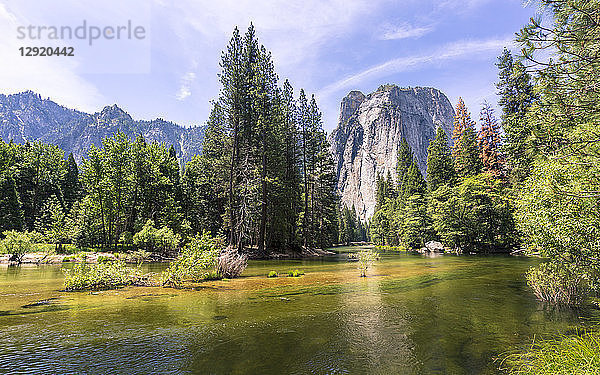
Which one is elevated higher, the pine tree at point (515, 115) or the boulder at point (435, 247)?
the pine tree at point (515, 115)

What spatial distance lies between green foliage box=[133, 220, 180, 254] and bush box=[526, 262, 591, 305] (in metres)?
27.2

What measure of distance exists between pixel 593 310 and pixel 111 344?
38.9ft

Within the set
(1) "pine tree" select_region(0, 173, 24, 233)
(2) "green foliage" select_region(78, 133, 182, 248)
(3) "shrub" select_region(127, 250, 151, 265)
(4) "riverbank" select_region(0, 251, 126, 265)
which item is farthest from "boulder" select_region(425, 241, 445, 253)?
(1) "pine tree" select_region(0, 173, 24, 233)

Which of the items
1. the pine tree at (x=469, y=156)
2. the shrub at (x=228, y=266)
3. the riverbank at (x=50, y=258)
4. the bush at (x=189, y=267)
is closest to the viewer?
the bush at (x=189, y=267)

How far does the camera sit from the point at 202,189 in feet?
147

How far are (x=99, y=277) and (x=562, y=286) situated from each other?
15679 mm

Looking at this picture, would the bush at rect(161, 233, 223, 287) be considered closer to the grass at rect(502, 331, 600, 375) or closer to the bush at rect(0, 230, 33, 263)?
the grass at rect(502, 331, 600, 375)

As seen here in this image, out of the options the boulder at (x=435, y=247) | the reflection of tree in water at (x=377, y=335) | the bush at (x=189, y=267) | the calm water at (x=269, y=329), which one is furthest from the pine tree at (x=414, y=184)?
the reflection of tree in water at (x=377, y=335)

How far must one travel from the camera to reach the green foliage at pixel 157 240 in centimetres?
2906

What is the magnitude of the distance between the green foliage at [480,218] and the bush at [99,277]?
115 ft

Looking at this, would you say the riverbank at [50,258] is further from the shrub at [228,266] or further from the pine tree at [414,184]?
the pine tree at [414,184]

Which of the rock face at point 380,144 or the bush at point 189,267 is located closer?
the bush at point 189,267

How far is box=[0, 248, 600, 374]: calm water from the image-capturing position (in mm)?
5180

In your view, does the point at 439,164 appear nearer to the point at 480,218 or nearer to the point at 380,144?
the point at 480,218
